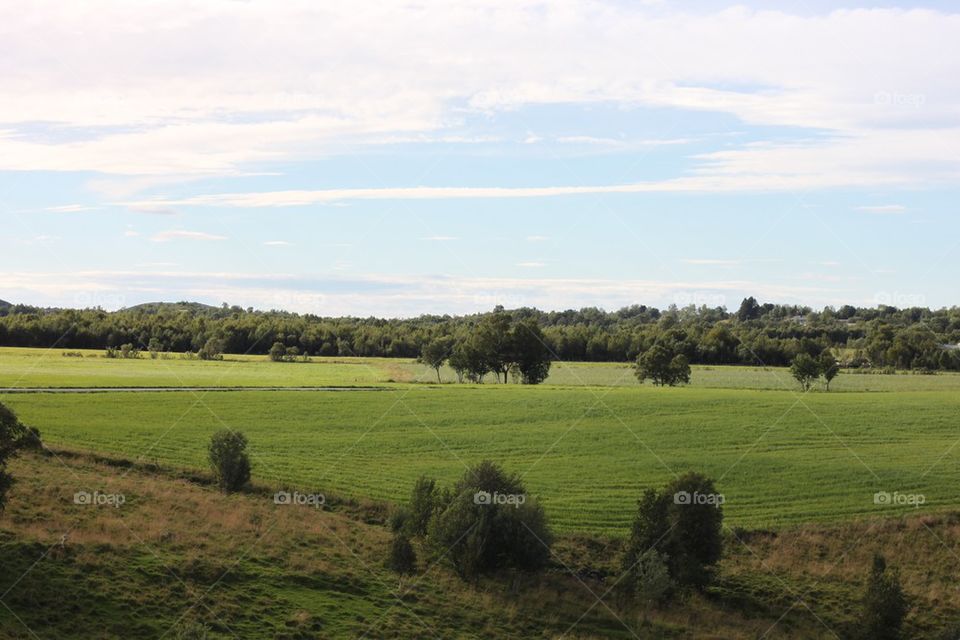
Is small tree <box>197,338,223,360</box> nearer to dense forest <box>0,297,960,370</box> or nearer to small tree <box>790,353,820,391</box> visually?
dense forest <box>0,297,960,370</box>

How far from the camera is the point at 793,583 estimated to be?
37031 mm

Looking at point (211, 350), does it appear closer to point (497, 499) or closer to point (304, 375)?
point (304, 375)

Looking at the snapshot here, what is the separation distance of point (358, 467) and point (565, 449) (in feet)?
44.9

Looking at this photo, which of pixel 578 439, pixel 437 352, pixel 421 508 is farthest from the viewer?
pixel 437 352

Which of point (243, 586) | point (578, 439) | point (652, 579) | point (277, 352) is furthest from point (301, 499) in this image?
point (277, 352)

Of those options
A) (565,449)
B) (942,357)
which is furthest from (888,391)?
(565,449)

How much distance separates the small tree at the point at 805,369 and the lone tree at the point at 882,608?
6150cm

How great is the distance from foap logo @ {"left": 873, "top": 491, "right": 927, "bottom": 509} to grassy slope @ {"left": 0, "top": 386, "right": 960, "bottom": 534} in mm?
711

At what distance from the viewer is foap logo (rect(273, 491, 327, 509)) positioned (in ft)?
140

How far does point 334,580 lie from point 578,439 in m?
29.0

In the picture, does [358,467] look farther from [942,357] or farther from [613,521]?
[942,357]

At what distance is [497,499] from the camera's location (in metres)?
38.1

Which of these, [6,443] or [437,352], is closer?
[6,443]

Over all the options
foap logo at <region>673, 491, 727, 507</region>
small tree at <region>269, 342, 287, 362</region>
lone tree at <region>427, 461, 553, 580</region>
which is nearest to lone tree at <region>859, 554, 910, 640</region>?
foap logo at <region>673, 491, 727, 507</region>
